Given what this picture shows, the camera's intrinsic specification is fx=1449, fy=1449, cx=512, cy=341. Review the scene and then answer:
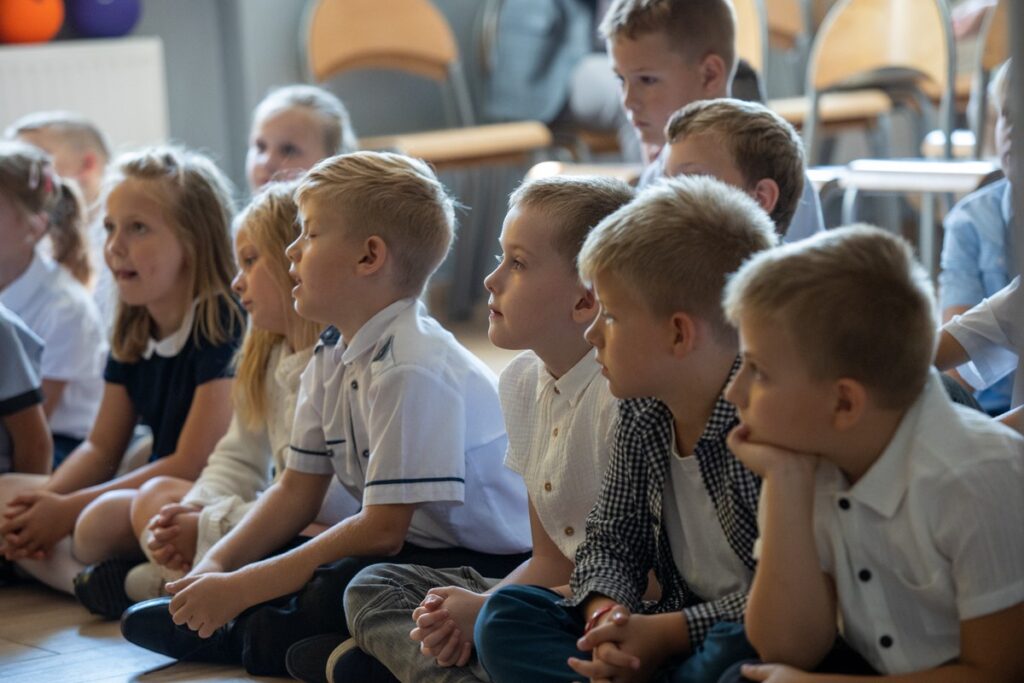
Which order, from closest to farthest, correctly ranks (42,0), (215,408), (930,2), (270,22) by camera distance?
(215,408)
(930,2)
(42,0)
(270,22)

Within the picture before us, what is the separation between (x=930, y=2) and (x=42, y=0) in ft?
8.23

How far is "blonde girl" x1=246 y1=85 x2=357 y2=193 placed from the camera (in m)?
2.95

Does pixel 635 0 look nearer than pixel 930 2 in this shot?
Yes

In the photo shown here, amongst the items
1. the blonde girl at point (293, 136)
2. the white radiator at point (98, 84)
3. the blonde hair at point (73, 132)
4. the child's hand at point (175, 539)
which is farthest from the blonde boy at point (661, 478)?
the white radiator at point (98, 84)

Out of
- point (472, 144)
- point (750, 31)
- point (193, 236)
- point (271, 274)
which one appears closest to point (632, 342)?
point (271, 274)

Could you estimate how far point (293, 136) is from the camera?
116 inches

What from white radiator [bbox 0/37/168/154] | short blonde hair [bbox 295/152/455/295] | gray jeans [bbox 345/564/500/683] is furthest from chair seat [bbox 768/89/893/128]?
gray jeans [bbox 345/564/500/683]

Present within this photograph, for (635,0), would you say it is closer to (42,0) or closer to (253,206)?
(253,206)

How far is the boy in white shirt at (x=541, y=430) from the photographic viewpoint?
1642 mm

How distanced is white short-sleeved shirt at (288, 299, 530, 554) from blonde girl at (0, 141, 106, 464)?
859 mm

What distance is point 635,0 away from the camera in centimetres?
242

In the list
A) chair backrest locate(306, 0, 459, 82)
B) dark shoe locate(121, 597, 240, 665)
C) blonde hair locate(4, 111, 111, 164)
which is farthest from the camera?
chair backrest locate(306, 0, 459, 82)

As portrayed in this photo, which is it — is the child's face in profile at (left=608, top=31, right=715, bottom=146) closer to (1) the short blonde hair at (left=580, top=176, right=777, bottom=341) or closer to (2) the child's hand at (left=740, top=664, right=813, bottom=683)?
(1) the short blonde hair at (left=580, top=176, right=777, bottom=341)

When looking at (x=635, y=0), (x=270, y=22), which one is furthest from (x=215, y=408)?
(x=270, y=22)
